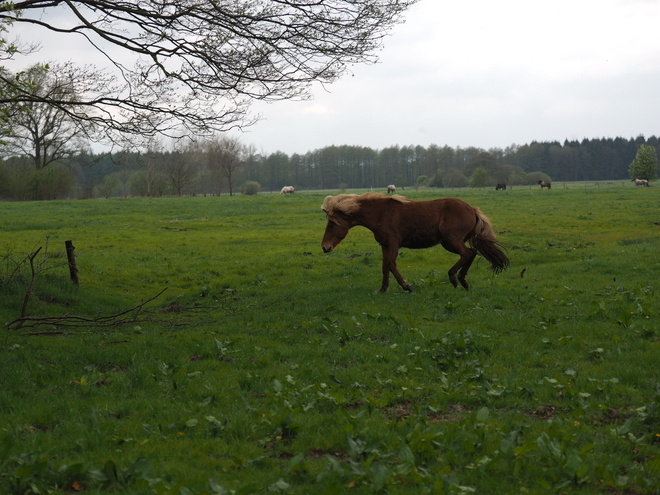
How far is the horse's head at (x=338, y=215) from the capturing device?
13398 millimetres

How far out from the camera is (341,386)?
22.8ft

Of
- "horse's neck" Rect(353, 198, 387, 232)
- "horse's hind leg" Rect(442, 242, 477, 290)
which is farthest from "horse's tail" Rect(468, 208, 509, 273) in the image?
"horse's neck" Rect(353, 198, 387, 232)

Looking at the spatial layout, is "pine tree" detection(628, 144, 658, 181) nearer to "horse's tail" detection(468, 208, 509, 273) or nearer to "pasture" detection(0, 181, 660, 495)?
"pasture" detection(0, 181, 660, 495)

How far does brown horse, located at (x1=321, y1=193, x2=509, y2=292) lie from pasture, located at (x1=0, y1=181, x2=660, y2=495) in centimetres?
78

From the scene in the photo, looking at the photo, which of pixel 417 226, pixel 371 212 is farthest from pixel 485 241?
pixel 371 212

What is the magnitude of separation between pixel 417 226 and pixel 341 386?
23.0 feet

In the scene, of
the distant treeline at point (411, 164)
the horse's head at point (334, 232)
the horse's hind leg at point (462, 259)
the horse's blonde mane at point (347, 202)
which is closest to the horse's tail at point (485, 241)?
the horse's hind leg at point (462, 259)

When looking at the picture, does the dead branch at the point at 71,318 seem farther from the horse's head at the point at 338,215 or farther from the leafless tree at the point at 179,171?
the leafless tree at the point at 179,171

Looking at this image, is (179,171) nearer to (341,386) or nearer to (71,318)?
(71,318)

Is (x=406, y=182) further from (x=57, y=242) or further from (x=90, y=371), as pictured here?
(x=90, y=371)

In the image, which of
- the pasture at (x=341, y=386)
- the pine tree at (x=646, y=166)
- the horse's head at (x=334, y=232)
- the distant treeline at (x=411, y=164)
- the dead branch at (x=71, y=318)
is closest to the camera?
the pasture at (x=341, y=386)

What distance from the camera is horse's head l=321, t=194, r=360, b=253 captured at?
13398 mm

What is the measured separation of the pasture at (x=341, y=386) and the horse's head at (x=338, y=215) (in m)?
1.30

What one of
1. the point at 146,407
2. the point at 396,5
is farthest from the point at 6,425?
the point at 396,5
